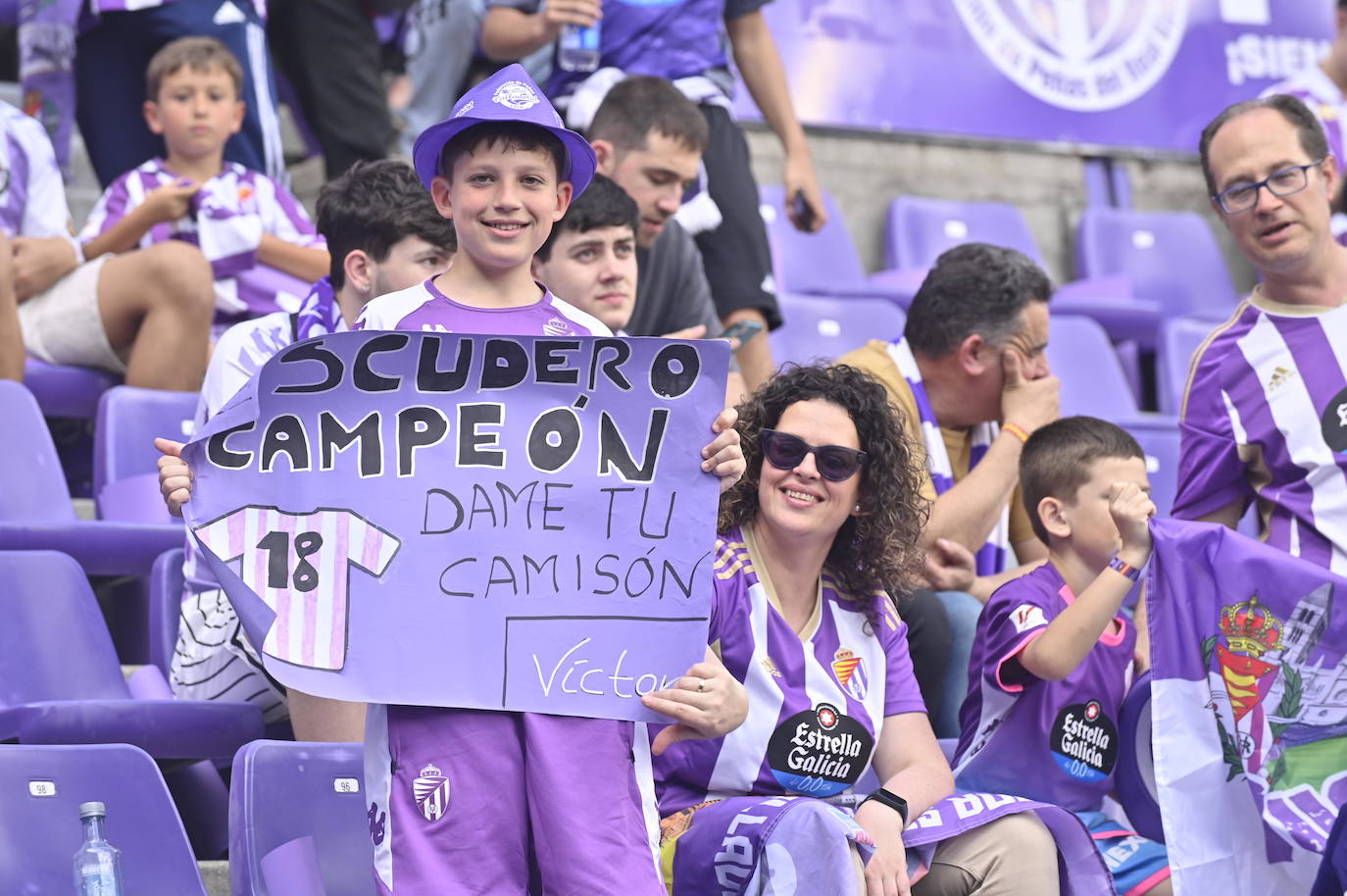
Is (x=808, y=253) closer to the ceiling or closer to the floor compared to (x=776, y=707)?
closer to the ceiling

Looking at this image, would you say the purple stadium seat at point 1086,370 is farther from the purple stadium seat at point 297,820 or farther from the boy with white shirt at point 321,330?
the purple stadium seat at point 297,820

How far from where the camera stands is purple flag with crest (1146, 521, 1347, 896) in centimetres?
322

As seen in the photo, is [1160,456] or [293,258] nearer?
[293,258]

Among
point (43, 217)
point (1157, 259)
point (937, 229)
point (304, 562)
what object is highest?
point (937, 229)

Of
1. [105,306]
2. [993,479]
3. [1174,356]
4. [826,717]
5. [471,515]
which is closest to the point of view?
[471,515]

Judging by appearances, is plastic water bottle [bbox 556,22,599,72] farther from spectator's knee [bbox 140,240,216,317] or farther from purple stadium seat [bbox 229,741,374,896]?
purple stadium seat [bbox 229,741,374,896]

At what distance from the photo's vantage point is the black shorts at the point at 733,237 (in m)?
5.10

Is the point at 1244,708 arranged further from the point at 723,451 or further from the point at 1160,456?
the point at 1160,456

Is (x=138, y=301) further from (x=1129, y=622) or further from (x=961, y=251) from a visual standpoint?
(x=1129, y=622)

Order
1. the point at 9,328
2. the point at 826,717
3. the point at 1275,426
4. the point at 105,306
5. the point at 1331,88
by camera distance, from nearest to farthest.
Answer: the point at 826,717 → the point at 1275,426 → the point at 9,328 → the point at 105,306 → the point at 1331,88

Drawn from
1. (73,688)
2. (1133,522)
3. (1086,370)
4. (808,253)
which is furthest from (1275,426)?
(808,253)

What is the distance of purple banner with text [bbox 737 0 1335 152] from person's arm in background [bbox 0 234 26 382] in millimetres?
3143

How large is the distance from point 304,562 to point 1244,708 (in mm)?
1605

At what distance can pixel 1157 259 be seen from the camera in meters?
7.72
